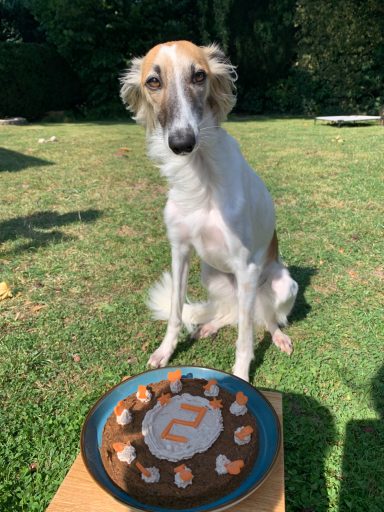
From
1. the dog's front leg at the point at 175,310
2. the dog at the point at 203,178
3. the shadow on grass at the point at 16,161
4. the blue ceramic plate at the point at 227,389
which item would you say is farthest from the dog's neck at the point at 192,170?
the shadow on grass at the point at 16,161

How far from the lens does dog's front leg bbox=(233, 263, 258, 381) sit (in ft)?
8.15

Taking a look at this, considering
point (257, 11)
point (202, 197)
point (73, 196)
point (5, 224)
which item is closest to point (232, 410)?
point (202, 197)

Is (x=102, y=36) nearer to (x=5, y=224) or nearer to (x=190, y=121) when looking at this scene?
(x=5, y=224)

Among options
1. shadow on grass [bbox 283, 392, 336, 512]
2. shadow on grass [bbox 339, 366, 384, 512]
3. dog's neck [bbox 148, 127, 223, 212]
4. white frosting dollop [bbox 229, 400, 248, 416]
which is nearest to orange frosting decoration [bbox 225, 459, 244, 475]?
white frosting dollop [bbox 229, 400, 248, 416]

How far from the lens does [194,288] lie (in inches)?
144

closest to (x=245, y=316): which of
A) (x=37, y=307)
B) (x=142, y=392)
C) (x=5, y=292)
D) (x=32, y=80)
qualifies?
(x=142, y=392)

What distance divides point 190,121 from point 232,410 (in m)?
1.26

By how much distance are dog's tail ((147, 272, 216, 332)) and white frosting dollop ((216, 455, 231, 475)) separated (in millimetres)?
1547

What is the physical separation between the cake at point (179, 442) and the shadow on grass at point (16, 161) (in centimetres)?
627

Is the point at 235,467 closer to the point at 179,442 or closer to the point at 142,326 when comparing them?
the point at 179,442

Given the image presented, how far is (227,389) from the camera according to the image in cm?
185

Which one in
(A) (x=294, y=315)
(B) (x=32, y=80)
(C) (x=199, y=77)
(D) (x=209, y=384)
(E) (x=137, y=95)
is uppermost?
(C) (x=199, y=77)

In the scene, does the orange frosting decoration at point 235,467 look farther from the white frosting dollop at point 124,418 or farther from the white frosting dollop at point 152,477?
the white frosting dollop at point 124,418

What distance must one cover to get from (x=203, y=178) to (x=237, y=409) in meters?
1.24
